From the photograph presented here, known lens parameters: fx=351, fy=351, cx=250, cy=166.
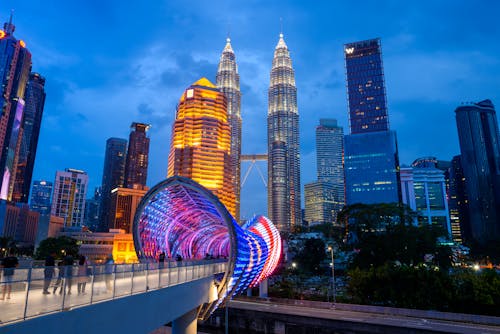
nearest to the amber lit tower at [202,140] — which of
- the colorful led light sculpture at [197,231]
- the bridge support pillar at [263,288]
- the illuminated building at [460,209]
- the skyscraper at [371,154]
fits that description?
the skyscraper at [371,154]

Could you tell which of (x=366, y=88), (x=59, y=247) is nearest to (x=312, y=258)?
(x=59, y=247)

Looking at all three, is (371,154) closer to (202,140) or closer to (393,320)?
(202,140)

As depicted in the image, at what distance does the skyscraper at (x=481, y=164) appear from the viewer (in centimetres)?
16562

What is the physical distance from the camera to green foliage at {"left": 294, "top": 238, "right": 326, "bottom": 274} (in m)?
78.2

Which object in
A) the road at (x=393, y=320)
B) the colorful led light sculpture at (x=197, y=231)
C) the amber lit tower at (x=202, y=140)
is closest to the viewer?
the colorful led light sculpture at (x=197, y=231)

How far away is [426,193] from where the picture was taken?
17112 cm

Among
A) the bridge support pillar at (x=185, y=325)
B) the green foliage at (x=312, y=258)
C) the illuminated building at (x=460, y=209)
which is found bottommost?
the bridge support pillar at (x=185, y=325)

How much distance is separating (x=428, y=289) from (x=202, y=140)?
4669 inches

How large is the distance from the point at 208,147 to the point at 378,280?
114855 mm

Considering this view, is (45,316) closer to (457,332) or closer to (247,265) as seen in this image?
(247,265)

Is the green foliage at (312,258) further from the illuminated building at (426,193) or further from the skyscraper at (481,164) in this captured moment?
the skyscraper at (481,164)

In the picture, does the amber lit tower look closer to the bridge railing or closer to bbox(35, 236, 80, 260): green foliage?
bbox(35, 236, 80, 260): green foliage

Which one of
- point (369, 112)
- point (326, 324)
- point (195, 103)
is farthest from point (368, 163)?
point (326, 324)

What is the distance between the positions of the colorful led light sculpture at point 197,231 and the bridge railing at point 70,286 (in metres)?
10.2
